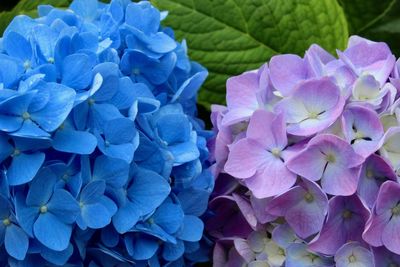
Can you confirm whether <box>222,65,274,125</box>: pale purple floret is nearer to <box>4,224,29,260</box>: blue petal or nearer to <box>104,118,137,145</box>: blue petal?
<box>104,118,137,145</box>: blue petal

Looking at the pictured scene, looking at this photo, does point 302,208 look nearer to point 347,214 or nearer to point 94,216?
point 347,214

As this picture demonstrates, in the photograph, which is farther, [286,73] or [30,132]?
[286,73]

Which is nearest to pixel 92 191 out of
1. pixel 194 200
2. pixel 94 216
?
pixel 94 216

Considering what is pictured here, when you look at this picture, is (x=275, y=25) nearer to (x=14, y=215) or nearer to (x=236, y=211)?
(x=236, y=211)

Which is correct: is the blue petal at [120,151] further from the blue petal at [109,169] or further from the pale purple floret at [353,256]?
the pale purple floret at [353,256]

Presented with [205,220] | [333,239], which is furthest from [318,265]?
[205,220]

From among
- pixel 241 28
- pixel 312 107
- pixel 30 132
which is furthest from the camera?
pixel 241 28

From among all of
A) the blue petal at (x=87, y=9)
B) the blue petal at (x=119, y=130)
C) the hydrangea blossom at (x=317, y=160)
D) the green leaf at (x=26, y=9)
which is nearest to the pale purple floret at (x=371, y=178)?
the hydrangea blossom at (x=317, y=160)
